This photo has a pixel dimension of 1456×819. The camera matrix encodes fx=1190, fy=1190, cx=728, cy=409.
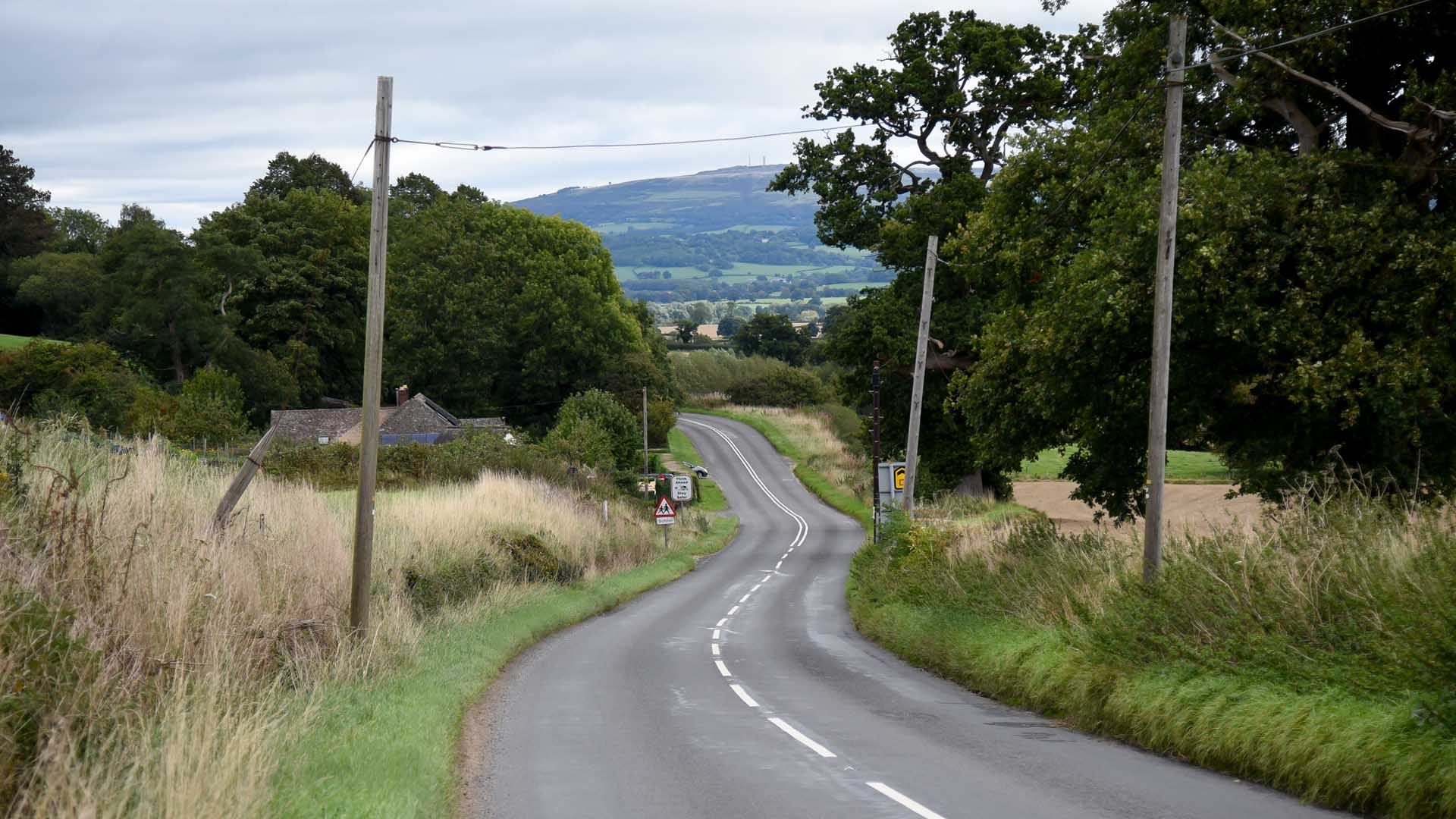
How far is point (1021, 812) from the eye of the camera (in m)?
8.72

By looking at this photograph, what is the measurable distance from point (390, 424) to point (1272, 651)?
71.8 m

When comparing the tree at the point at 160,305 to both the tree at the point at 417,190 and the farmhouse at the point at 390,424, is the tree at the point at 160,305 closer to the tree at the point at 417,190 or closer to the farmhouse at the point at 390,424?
the farmhouse at the point at 390,424

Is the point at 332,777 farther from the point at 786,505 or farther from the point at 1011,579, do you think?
the point at 786,505

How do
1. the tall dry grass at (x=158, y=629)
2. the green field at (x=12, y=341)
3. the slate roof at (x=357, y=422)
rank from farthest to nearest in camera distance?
the slate roof at (x=357, y=422)
the green field at (x=12, y=341)
the tall dry grass at (x=158, y=629)

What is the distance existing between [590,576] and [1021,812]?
26.8 metres

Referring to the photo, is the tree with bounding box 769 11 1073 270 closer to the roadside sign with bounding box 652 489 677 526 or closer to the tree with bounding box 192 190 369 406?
the roadside sign with bounding box 652 489 677 526

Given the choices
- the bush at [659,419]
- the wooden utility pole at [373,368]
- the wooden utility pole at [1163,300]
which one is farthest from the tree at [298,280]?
the wooden utility pole at [1163,300]

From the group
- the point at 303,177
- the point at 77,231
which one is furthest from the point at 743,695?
the point at 77,231

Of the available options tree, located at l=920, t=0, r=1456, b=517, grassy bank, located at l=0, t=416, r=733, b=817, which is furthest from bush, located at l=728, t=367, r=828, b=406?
grassy bank, located at l=0, t=416, r=733, b=817

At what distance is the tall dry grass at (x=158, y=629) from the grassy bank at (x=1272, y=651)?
769 centimetres

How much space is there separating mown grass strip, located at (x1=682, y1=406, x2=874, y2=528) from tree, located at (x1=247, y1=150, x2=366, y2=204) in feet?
129

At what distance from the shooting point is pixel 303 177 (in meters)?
106

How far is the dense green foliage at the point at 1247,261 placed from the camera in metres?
18.0

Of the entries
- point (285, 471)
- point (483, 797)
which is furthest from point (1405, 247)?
point (285, 471)
